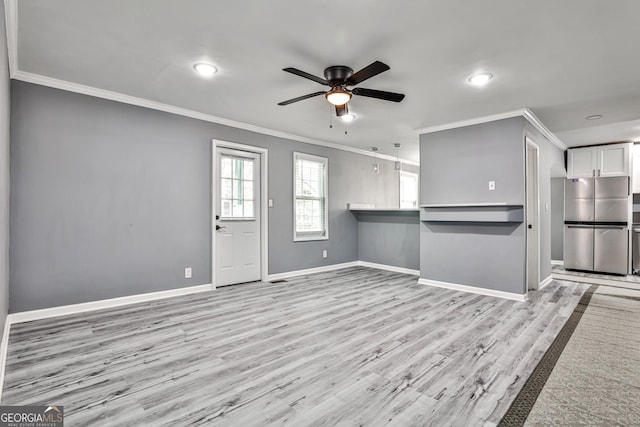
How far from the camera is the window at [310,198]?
563 centimetres

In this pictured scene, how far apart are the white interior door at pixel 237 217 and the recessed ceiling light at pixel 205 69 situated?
5.17 ft

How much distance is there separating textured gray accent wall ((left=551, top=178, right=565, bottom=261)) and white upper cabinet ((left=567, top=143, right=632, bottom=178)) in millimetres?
658

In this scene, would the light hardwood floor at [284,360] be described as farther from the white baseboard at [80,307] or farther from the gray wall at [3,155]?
the gray wall at [3,155]

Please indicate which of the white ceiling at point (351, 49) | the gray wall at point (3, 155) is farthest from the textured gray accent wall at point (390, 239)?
the gray wall at point (3, 155)

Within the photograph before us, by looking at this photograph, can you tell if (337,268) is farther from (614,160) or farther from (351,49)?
(614,160)

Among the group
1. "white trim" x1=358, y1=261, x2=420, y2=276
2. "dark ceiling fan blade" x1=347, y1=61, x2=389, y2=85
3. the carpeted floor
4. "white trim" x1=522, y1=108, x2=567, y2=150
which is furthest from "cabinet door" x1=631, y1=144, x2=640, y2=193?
"dark ceiling fan blade" x1=347, y1=61, x2=389, y2=85

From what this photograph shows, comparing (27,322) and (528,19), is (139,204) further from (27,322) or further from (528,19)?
(528,19)

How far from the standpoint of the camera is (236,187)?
15.8 feet

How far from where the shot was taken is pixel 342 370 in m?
2.23

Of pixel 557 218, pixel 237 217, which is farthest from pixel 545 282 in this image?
pixel 237 217

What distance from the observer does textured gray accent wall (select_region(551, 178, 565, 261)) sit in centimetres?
674

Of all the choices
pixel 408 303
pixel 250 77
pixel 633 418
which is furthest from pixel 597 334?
pixel 250 77

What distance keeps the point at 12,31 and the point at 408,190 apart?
784 centimetres

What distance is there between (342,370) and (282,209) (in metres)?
3.41
